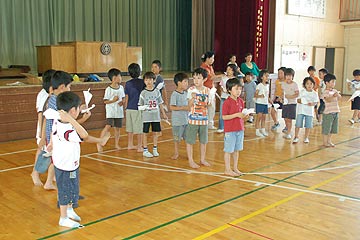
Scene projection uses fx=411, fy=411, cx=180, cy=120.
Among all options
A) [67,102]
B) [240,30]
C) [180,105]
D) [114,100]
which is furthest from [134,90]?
[240,30]

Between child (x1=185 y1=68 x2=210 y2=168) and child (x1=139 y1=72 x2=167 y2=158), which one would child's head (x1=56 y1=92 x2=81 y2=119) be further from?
child (x1=139 y1=72 x2=167 y2=158)

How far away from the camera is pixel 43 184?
15.3 ft

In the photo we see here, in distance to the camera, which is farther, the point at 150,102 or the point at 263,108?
the point at 263,108

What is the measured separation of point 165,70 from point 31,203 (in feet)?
36.0

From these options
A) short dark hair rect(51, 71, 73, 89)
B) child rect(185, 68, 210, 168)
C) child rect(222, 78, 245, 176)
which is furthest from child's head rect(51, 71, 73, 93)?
child rect(222, 78, 245, 176)

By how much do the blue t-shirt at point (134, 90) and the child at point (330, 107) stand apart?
2799 mm

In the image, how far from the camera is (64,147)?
3.33 metres

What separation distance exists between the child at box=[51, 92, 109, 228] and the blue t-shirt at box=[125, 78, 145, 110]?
257 cm

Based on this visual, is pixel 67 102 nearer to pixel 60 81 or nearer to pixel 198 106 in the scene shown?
pixel 60 81

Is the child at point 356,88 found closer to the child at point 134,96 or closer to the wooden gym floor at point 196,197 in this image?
the wooden gym floor at point 196,197

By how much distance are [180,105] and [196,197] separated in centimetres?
153

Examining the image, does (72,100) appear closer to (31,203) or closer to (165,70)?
(31,203)

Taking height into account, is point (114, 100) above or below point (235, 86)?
below

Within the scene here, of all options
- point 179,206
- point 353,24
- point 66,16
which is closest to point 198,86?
point 179,206
